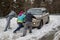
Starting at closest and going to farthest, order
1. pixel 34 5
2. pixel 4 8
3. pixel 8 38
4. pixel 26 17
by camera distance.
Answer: pixel 8 38
pixel 26 17
pixel 4 8
pixel 34 5

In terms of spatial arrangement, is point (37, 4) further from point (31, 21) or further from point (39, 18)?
point (31, 21)

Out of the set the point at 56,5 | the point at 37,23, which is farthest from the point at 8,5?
the point at 37,23

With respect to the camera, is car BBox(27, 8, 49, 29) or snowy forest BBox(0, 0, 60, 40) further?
car BBox(27, 8, 49, 29)

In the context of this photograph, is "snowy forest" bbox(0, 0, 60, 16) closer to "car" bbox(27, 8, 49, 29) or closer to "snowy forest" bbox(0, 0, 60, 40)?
"snowy forest" bbox(0, 0, 60, 40)

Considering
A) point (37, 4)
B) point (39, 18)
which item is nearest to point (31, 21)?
point (39, 18)

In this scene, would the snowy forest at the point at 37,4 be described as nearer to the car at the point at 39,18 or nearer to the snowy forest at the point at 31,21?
the snowy forest at the point at 31,21

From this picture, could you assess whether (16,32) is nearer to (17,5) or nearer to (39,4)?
(17,5)

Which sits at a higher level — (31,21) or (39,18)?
(31,21)

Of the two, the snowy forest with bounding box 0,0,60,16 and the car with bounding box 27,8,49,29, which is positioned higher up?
the car with bounding box 27,8,49,29

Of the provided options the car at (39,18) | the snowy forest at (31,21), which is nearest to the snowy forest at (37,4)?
the snowy forest at (31,21)

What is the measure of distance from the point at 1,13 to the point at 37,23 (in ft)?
50.9

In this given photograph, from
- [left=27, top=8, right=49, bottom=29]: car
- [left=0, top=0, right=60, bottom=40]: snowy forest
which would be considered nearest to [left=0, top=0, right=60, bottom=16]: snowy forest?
[left=0, top=0, right=60, bottom=40]: snowy forest

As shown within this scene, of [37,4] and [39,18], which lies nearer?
[39,18]

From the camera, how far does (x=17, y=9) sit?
34969 millimetres
